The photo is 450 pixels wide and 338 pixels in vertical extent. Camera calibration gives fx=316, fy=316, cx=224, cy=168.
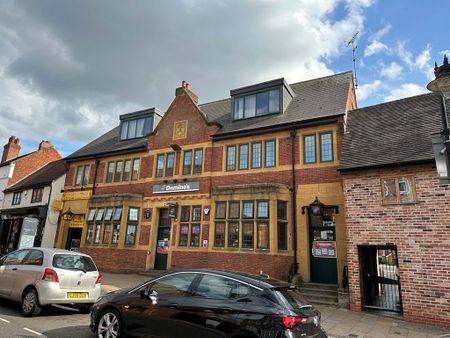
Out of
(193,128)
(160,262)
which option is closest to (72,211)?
(160,262)

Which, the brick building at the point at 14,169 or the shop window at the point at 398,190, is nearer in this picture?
the shop window at the point at 398,190

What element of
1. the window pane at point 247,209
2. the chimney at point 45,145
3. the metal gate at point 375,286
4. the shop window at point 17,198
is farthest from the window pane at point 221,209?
the chimney at point 45,145

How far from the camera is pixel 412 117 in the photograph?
475 inches

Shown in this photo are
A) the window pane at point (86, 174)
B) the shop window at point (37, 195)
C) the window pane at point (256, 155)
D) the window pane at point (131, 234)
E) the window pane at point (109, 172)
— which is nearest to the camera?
the window pane at point (256, 155)

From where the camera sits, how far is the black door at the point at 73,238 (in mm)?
20391

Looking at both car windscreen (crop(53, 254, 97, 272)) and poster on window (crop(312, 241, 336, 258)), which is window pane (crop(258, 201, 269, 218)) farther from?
car windscreen (crop(53, 254, 97, 272))

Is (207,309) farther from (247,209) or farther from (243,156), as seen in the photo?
(243,156)

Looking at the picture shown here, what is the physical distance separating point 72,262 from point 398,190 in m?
9.77

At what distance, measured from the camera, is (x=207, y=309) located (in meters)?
4.79

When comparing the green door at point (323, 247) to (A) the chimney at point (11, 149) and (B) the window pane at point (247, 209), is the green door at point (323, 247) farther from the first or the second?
(A) the chimney at point (11, 149)

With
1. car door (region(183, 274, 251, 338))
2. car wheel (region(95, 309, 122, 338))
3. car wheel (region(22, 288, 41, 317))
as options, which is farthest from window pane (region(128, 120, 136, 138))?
car door (region(183, 274, 251, 338))

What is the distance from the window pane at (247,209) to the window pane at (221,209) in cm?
98

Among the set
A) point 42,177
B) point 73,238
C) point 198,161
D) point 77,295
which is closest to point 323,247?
point 198,161

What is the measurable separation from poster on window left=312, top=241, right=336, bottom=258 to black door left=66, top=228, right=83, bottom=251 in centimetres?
1517
